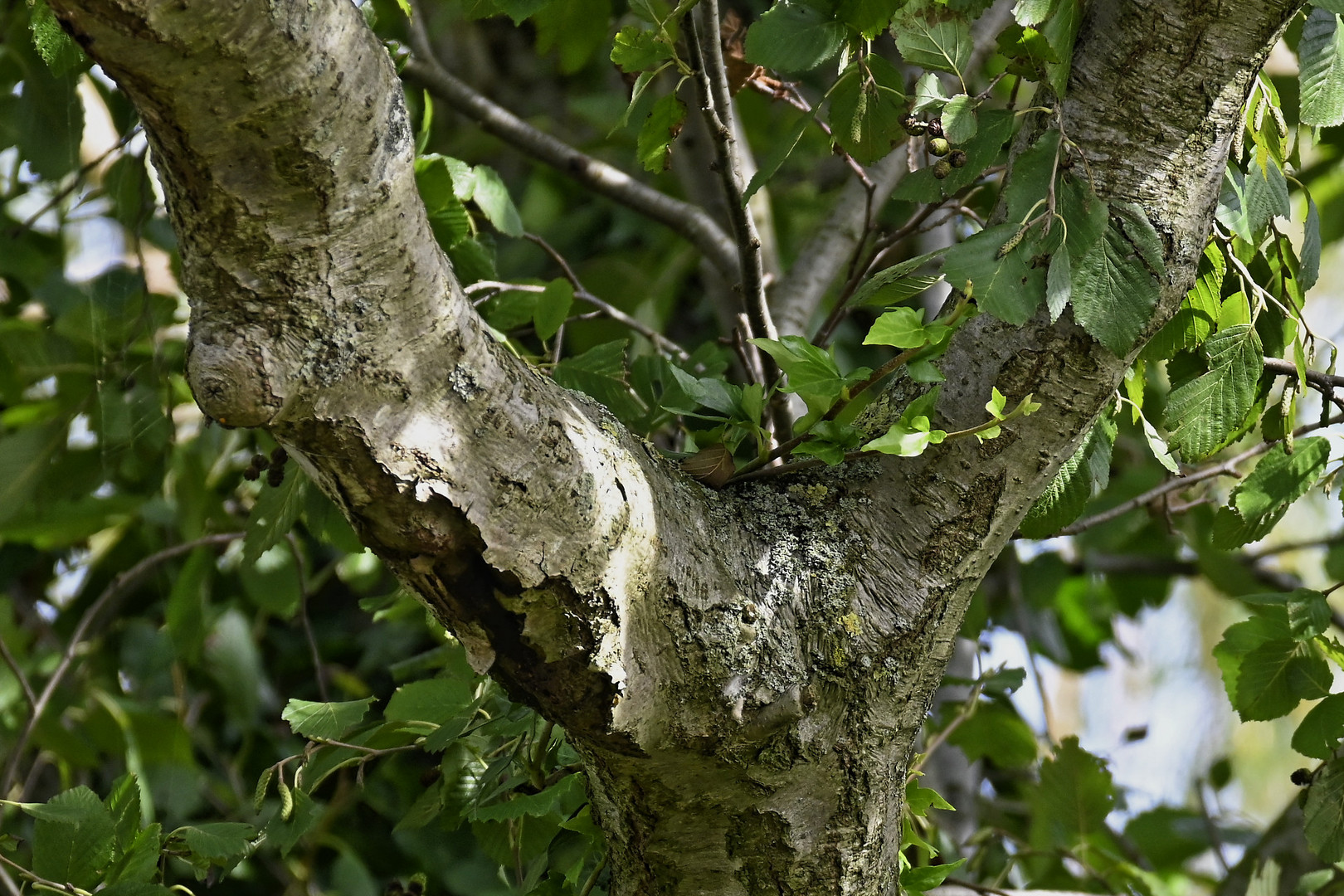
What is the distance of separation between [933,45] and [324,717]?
63 cm

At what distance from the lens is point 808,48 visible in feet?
2.12

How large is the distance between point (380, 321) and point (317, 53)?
4.5 inches

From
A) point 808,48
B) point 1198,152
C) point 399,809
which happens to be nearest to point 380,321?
point 808,48

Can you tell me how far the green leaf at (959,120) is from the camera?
64 cm

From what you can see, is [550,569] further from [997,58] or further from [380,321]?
[997,58]

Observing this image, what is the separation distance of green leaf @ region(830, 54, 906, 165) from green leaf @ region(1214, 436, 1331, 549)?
0.41m

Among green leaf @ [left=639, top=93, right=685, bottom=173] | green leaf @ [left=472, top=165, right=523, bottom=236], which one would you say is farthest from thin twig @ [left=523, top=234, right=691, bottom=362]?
green leaf @ [left=639, top=93, right=685, bottom=173]

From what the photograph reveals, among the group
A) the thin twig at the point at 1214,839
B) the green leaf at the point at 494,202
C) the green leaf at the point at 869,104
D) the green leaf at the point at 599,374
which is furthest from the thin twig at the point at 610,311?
the thin twig at the point at 1214,839

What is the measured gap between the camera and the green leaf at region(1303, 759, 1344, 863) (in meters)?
0.82

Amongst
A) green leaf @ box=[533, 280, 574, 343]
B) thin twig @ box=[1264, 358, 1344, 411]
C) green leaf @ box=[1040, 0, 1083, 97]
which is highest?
green leaf @ box=[1040, 0, 1083, 97]

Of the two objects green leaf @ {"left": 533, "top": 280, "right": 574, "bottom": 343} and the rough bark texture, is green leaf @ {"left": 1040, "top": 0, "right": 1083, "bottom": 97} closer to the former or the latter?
the rough bark texture

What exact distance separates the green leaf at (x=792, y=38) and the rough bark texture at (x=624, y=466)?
0.50 ft

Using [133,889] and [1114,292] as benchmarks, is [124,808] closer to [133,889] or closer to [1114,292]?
[133,889]

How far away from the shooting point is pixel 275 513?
908 mm
